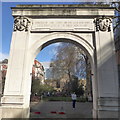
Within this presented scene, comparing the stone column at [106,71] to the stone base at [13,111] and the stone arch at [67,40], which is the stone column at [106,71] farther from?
the stone base at [13,111]

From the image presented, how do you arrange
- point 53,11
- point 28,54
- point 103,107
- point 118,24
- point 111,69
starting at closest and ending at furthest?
point 103,107 → point 111,69 → point 28,54 → point 53,11 → point 118,24

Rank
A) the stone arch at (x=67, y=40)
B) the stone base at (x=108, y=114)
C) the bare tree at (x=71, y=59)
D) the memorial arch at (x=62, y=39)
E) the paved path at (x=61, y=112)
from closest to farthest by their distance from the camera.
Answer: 1. the stone base at (x=108, y=114)
2. the memorial arch at (x=62, y=39)
3. the stone arch at (x=67, y=40)
4. the paved path at (x=61, y=112)
5. the bare tree at (x=71, y=59)

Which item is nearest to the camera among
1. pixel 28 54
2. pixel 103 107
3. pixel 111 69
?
pixel 103 107

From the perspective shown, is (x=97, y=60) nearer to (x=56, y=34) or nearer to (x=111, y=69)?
(x=111, y=69)

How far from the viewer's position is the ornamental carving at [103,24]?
9.02m

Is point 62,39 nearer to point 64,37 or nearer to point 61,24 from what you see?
point 64,37

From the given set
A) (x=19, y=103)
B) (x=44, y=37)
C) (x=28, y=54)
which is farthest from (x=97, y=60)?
(x=19, y=103)

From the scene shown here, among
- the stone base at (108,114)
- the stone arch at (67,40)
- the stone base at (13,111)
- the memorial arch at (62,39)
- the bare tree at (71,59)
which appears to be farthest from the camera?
the bare tree at (71,59)

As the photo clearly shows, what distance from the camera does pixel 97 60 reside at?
→ 858 cm

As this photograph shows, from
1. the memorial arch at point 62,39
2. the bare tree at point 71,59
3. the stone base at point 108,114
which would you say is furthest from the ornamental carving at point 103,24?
the bare tree at point 71,59

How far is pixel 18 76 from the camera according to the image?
832cm

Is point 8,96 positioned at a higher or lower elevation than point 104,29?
lower

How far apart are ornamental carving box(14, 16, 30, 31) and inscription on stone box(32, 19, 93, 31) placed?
57 cm

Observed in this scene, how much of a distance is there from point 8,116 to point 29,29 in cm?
594
